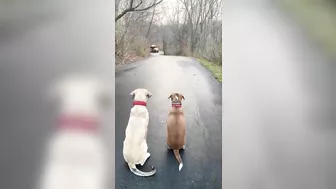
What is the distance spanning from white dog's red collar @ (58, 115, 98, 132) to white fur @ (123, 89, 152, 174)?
21cm

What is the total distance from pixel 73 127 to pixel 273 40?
1261 mm

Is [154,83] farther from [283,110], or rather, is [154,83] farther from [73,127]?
[283,110]

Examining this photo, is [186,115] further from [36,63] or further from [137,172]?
[36,63]

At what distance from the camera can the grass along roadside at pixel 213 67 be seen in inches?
74.3

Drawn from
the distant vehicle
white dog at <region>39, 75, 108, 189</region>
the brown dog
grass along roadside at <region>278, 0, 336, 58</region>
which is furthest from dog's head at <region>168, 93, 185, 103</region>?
grass along roadside at <region>278, 0, 336, 58</region>

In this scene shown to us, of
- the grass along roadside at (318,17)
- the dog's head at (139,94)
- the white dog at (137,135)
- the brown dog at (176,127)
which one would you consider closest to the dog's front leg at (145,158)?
the white dog at (137,135)

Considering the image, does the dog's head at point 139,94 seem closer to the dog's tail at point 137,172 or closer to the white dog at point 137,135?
the white dog at point 137,135

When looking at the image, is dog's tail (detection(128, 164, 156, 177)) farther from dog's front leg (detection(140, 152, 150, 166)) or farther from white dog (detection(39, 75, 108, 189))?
white dog (detection(39, 75, 108, 189))

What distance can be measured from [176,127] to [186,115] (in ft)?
0.30

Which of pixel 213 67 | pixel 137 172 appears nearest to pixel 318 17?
pixel 213 67

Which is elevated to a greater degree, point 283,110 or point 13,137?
point 283,110

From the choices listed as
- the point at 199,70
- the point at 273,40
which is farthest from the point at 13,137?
the point at 273,40

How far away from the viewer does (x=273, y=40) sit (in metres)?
1.93

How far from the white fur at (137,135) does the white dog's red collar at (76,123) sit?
207 mm
